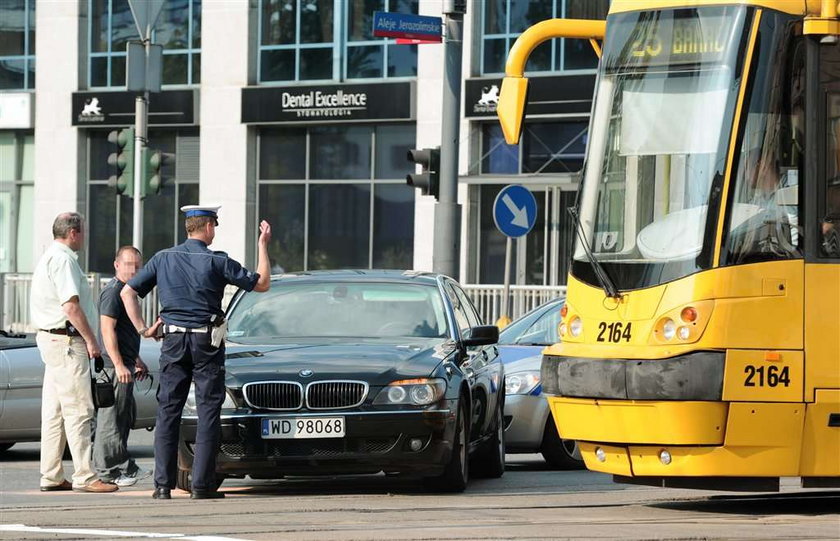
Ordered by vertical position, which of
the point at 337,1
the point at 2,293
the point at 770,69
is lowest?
the point at 2,293

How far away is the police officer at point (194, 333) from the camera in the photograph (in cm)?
1066

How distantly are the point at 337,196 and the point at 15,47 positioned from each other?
825 centimetres

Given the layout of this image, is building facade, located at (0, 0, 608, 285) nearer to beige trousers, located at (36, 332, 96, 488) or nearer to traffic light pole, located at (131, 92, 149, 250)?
traffic light pole, located at (131, 92, 149, 250)

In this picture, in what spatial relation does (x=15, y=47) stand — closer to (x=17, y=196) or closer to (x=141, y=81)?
(x=17, y=196)

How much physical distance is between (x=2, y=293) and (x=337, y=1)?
27.7ft

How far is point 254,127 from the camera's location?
34.2 metres

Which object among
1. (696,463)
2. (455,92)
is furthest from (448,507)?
(455,92)

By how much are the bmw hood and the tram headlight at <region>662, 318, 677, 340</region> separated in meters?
1.96

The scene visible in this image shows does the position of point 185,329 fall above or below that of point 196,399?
above

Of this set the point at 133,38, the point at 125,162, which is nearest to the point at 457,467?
the point at 125,162

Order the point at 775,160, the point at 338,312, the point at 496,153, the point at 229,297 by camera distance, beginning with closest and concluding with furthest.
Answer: the point at 775,160, the point at 338,312, the point at 229,297, the point at 496,153

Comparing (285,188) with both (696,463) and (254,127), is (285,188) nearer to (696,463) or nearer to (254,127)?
(254,127)

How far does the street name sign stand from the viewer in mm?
20250

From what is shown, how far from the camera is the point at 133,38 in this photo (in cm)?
3484
